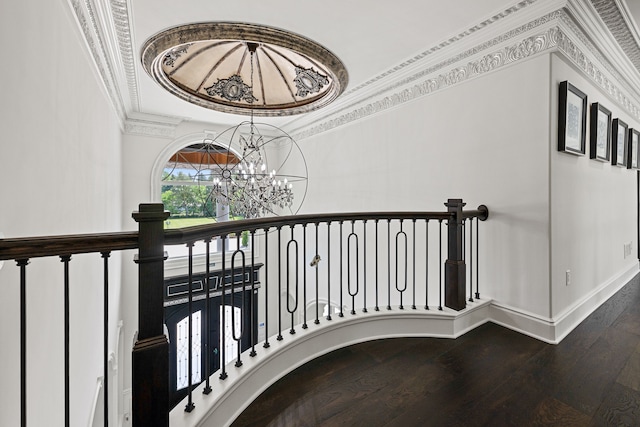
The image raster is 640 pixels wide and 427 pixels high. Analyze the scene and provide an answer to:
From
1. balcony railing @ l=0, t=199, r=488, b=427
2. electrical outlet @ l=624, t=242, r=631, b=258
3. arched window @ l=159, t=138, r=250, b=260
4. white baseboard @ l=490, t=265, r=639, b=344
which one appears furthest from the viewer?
arched window @ l=159, t=138, r=250, b=260

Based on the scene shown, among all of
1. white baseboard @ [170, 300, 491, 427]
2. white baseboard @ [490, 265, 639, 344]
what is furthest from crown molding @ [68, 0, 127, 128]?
white baseboard @ [490, 265, 639, 344]

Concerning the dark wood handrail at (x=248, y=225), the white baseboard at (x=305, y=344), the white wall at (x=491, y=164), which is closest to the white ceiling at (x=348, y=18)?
the white wall at (x=491, y=164)

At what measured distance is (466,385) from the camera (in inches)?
67.8

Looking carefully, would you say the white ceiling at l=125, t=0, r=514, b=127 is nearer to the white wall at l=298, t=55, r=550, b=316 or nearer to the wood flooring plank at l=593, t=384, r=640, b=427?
the white wall at l=298, t=55, r=550, b=316

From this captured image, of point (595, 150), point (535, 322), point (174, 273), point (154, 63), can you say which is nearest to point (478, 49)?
point (595, 150)

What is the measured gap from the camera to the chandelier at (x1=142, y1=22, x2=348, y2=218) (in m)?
2.75

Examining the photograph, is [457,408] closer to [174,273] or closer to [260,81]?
[260,81]

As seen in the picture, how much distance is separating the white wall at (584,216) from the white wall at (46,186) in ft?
10.9

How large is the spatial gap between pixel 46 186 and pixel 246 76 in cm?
287

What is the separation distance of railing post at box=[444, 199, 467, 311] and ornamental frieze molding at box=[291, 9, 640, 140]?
138cm

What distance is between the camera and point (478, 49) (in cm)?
277

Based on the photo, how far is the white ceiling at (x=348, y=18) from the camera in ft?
7.80

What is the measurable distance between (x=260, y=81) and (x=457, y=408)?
3975mm

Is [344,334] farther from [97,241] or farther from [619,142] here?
[619,142]
